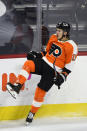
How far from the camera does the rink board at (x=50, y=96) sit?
2635mm

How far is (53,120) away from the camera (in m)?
2.76

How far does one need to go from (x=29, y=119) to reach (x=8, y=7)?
1104 millimetres

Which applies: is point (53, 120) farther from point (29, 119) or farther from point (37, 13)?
point (37, 13)

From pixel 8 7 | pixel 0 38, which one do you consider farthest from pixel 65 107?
pixel 8 7

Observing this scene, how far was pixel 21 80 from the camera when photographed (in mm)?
2291

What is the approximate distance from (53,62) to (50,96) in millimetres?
478

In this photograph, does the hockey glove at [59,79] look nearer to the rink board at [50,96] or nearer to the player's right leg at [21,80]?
the player's right leg at [21,80]

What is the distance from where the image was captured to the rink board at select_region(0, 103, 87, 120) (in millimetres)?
2699

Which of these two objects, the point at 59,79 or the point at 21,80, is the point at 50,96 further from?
the point at 21,80

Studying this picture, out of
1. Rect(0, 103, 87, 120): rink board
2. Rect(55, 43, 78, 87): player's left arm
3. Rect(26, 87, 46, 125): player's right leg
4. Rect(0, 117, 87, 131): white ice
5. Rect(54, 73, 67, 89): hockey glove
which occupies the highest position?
Rect(55, 43, 78, 87): player's left arm

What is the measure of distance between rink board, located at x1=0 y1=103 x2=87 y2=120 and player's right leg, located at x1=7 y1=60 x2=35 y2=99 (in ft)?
1.57

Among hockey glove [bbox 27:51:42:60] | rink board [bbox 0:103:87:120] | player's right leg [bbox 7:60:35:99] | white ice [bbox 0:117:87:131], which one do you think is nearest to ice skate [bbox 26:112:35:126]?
white ice [bbox 0:117:87:131]

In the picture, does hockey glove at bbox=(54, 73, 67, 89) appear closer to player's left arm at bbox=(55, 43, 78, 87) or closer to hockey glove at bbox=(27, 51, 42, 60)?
player's left arm at bbox=(55, 43, 78, 87)

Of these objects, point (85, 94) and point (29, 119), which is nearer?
point (29, 119)
